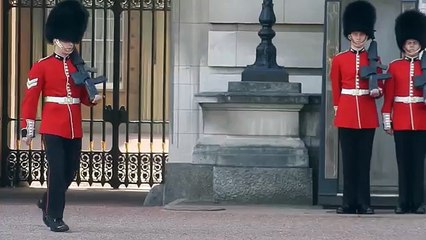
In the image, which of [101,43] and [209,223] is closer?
[209,223]

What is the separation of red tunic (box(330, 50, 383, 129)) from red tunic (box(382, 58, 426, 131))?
0.14 metres

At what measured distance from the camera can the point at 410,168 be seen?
11.1 m

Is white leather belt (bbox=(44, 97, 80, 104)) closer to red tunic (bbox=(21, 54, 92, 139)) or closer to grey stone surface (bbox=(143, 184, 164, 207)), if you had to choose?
red tunic (bbox=(21, 54, 92, 139))

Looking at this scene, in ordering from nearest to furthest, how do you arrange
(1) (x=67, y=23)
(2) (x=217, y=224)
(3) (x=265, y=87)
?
(1) (x=67, y=23) < (2) (x=217, y=224) < (3) (x=265, y=87)

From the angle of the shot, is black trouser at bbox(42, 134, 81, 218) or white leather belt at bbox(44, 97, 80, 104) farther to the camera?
white leather belt at bbox(44, 97, 80, 104)

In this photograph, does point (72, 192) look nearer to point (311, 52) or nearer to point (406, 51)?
point (311, 52)

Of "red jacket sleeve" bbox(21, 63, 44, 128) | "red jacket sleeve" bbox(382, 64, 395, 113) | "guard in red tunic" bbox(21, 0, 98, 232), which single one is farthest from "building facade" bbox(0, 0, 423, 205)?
"red jacket sleeve" bbox(21, 63, 44, 128)

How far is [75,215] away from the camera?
36.7ft

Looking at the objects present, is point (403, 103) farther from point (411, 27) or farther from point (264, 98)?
point (264, 98)

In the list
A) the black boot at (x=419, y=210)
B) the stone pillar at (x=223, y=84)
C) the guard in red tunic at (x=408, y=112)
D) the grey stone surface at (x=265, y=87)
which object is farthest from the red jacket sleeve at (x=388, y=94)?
the grey stone surface at (x=265, y=87)

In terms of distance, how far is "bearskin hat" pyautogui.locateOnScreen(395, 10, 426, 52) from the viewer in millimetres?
11023

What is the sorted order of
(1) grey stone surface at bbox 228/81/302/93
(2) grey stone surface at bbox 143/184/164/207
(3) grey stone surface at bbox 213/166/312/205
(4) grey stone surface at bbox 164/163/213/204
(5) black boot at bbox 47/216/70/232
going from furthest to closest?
1. (2) grey stone surface at bbox 143/184/164/207
2. (4) grey stone surface at bbox 164/163/213/204
3. (1) grey stone surface at bbox 228/81/302/93
4. (3) grey stone surface at bbox 213/166/312/205
5. (5) black boot at bbox 47/216/70/232

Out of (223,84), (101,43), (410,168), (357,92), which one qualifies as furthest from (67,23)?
(101,43)

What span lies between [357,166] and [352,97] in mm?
628
